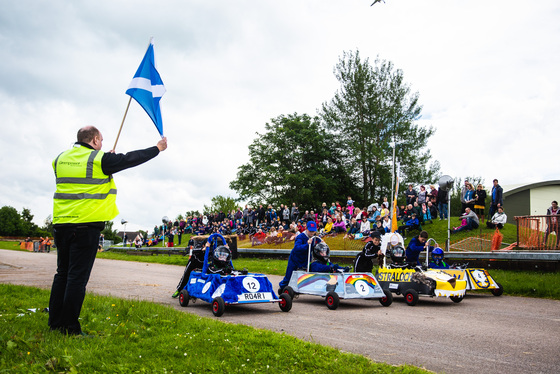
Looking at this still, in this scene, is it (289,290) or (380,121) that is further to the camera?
(380,121)

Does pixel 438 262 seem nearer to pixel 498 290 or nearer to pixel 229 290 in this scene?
pixel 498 290

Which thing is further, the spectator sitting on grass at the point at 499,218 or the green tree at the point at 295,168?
the green tree at the point at 295,168

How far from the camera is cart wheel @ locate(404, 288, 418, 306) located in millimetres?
10977

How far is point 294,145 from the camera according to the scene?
4812 centimetres

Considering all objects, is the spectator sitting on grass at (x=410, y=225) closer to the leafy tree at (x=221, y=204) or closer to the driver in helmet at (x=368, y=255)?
the driver in helmet at (x=368, y=255)

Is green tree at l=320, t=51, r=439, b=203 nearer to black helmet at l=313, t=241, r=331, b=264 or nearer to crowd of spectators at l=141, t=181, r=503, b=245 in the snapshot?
crowd of spectators at l=141, t=181, r=503, b=245

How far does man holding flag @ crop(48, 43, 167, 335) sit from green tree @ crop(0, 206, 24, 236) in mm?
118805

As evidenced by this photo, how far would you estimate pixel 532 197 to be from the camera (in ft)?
134

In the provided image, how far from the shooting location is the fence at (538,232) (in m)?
14.6

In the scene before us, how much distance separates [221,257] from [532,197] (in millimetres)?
39026

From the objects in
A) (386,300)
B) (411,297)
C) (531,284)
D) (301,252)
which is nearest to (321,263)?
(301,252)

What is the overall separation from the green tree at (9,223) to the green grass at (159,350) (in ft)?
389

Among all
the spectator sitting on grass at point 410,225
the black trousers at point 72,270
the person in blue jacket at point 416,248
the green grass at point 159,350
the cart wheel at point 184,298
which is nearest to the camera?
the green grass at point 159,350

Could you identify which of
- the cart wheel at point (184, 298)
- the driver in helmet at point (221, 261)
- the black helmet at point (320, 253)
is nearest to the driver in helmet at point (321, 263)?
the black helmet at point (320, 253)
